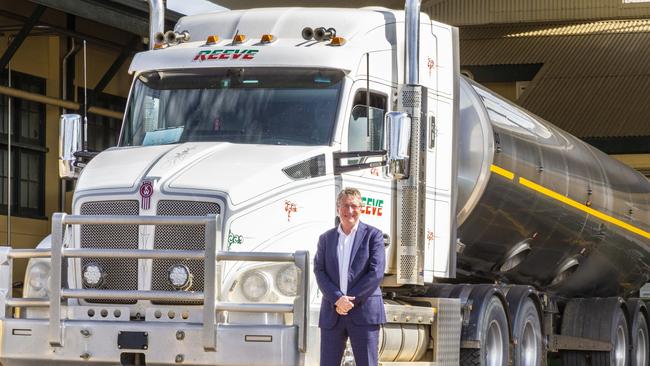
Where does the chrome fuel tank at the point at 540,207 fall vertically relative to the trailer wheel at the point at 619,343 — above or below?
above

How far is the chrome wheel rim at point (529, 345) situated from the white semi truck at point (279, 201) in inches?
0.8

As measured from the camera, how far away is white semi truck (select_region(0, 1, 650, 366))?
11.0 m

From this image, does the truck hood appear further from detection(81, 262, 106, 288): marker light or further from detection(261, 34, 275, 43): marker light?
detection(261, 34, 275, 43): marker light

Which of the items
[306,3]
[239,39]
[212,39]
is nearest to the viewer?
[239,39]

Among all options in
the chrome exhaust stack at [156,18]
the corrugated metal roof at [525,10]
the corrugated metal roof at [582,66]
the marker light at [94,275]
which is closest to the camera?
the marker light at [94,275]

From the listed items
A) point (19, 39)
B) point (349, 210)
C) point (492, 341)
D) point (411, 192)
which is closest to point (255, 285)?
point (349, 210)

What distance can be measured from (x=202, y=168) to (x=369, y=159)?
1512 millimetres

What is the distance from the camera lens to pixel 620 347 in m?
19.3

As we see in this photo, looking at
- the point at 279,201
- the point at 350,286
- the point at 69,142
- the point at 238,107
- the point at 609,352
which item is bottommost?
the point at 609,352

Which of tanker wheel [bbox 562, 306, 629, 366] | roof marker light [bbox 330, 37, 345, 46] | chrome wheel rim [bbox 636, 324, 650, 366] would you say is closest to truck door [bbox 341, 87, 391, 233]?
roof marker light [bbox 330, 37, 345, 46]

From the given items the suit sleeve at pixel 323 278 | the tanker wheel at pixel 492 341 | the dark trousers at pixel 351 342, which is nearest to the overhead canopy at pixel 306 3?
the tanker wheel at pixel 492 341

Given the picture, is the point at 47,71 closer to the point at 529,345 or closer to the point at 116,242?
the point at 529,345

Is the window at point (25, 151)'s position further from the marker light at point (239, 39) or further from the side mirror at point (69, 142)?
the marker light at point (239, 39)

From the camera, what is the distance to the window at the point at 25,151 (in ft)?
73.2
